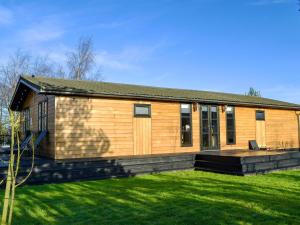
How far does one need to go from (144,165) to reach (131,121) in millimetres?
1958

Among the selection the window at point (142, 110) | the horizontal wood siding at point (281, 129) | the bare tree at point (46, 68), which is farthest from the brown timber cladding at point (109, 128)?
the bare tree at point (46, 68)

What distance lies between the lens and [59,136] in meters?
9.41

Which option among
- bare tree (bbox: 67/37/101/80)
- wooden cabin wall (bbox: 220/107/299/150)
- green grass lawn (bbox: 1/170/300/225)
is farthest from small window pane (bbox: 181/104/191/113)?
bare tree (bbox: 67/37/101/80)

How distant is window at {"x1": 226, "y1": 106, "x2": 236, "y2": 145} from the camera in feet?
45.2

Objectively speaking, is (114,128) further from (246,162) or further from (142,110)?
(246,162)

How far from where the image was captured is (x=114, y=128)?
10625 millimetres

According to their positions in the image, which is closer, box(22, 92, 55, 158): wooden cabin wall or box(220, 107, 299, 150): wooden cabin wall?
box(22, 92, 55, 158): wooden cabin wall

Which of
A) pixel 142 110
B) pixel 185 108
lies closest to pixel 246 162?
pixel 185 108

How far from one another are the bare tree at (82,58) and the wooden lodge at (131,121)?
1718 centimetres

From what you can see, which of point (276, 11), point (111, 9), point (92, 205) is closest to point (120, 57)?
point (111, 9)

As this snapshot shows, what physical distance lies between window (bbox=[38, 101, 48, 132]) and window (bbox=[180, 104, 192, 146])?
215 inches

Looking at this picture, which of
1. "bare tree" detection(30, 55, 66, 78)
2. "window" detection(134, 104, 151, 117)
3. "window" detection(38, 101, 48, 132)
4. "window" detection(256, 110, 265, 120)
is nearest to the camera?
"window" detection(38, 101, 48, 132)

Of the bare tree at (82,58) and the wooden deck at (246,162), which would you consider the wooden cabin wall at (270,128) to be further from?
the bare tree at (82,58)

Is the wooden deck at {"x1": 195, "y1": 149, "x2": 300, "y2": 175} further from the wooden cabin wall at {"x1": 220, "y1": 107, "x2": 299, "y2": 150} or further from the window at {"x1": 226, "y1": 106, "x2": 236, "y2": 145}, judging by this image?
the window at {"x1": 226, "y1": 106, "x2": 236, "y2": 145}
